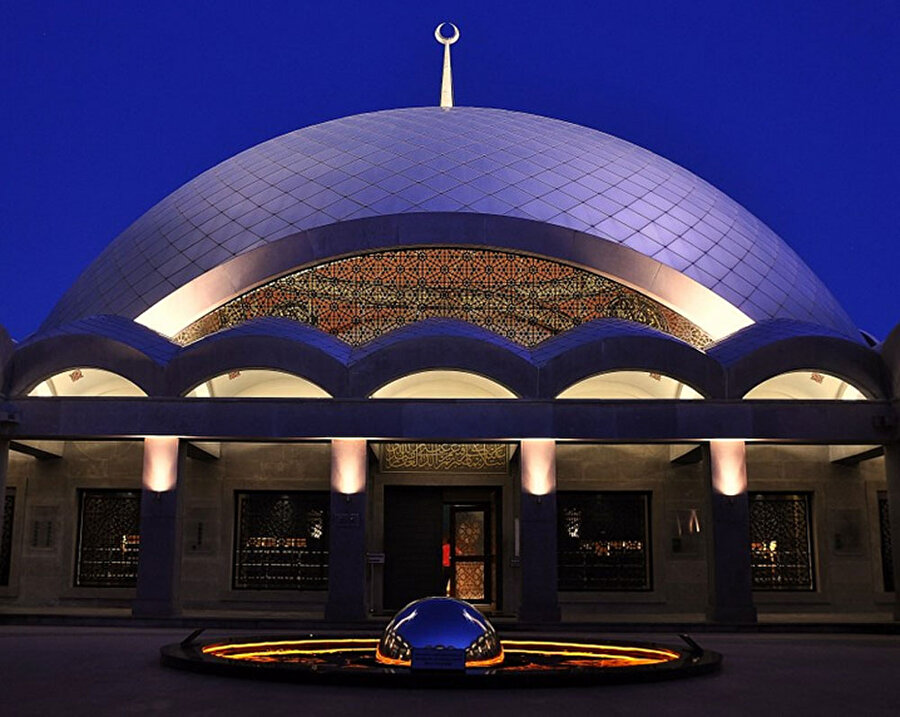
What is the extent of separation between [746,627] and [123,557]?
1197 centimetres

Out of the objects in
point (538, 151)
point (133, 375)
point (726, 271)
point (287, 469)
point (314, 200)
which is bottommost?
point (287, 469)

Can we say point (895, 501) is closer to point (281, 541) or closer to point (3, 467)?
point (281, 541)

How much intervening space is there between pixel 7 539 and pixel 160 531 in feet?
18.0

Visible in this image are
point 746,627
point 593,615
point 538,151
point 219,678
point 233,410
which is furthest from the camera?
point 538,151

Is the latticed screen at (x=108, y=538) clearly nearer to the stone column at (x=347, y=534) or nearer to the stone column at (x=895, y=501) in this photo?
the stone column at (x=347, y=534)

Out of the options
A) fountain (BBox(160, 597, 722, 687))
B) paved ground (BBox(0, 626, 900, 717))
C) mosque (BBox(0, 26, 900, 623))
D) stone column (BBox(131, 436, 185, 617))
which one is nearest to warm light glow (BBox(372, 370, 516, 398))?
mosque (BBox(0, 26, 900, 623))

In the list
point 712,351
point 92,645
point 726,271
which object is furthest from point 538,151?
point 92,645

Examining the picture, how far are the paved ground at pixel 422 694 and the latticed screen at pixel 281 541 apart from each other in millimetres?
10004

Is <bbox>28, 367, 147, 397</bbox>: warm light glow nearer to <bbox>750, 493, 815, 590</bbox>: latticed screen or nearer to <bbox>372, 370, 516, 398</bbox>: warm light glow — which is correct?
<bbox>372, 370, 516, 398</bbox>: warm light glow

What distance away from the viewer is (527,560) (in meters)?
17.3

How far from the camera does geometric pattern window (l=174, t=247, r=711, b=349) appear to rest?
66.0 ft

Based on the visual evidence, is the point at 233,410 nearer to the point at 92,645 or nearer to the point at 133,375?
the point at 133,375

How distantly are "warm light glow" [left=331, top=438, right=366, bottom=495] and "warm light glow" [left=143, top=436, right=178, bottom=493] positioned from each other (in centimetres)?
268

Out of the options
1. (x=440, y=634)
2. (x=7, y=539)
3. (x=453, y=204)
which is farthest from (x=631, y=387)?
(x=7, y=539)
